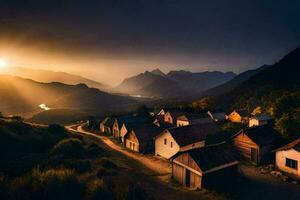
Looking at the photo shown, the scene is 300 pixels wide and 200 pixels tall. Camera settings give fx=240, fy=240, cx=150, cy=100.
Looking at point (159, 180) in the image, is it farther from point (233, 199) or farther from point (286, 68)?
point (286, 68)

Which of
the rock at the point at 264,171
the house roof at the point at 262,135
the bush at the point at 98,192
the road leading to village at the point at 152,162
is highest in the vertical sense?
the house roof at the point at 262,135

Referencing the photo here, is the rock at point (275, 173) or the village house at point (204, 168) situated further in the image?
the rock at point (275, 173)

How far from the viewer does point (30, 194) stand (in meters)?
16.6

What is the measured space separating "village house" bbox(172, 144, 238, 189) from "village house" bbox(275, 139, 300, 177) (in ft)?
28.0

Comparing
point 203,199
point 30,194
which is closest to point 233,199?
point 203,199

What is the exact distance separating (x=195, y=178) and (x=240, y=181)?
6.89 m

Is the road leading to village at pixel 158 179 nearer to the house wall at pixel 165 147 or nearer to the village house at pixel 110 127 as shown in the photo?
the house wall at pixel 165 147

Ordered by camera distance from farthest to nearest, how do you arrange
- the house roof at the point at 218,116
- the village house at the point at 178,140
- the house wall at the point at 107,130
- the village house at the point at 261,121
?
the house roof at the point at 218,116, the house wall at the point at 107,130, the village house at the point at 261,121, the village house at the point at 178,140

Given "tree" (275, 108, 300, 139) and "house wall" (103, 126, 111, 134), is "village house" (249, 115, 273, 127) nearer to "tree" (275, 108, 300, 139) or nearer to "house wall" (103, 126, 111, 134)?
"tree" (275, 108, 300, 139)

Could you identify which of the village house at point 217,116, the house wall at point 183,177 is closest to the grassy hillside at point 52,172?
the house wall at point 183,177

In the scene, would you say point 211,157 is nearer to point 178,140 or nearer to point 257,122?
point 178,140

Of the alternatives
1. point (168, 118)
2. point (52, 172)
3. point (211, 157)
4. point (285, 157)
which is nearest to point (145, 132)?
point (211, 157)

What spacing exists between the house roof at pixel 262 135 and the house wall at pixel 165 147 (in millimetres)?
11790

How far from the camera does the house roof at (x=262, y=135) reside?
1531 inches
